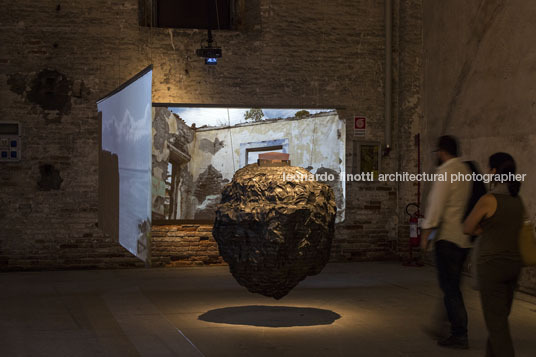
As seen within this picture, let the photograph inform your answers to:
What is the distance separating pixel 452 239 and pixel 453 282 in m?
0.36

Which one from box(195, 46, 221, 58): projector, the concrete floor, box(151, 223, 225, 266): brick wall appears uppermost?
box(195, 46, 221, 58): projector

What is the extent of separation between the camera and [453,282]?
219 inches

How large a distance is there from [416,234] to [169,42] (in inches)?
202

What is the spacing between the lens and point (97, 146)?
1076 cm

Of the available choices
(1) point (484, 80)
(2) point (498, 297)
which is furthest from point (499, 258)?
(1) point (484, 80)

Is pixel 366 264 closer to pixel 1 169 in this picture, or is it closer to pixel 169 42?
pixel 169 42

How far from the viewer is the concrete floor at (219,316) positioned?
5.55m

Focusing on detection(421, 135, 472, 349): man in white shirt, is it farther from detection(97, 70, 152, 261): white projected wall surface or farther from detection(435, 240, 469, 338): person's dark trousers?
detection(97, 70, 152, 261): white projected wall surface

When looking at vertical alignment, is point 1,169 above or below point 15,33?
below

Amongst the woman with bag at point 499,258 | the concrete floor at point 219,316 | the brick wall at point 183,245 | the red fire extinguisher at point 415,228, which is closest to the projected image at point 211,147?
the brick wall at point 183,245

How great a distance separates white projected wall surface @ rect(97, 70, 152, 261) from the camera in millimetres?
7488

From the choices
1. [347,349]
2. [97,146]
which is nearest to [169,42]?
[97,146]

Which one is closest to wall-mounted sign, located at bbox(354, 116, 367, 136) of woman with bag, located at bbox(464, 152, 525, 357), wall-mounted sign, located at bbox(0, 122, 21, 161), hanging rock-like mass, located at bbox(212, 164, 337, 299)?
hanging rock-like mass, located at bbox(212, 164, 337, 299)

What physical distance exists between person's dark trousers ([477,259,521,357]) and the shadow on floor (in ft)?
7.87
